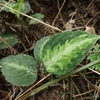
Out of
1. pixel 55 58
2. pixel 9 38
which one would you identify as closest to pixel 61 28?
pixel 9 38

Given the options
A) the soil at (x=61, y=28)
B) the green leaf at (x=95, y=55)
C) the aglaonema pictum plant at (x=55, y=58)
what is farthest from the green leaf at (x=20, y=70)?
the green leaf at (x=95, y=55)

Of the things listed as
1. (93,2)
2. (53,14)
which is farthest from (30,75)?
(93,2)

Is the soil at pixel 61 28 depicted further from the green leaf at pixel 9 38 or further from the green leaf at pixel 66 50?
the green leaf at pixel 66 50

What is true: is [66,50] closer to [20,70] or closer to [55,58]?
[55,58]

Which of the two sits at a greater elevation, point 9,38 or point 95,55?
point 9,38

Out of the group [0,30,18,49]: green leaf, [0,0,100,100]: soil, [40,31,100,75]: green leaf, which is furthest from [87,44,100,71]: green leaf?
[0,30,18,49]: green leaf
